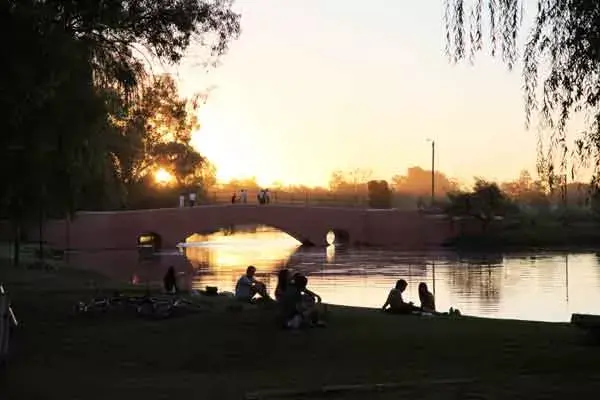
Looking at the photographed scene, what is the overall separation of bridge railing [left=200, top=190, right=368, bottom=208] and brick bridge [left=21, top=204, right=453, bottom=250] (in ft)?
5.56

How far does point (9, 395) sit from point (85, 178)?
9.87 m

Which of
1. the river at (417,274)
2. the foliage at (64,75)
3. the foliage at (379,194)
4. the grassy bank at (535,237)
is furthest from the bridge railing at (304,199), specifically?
the foliage at (64,75)

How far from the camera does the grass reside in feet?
25.8

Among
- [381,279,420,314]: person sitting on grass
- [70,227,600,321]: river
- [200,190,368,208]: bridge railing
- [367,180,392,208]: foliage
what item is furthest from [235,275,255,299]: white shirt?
[367,180,392,208]: foliage

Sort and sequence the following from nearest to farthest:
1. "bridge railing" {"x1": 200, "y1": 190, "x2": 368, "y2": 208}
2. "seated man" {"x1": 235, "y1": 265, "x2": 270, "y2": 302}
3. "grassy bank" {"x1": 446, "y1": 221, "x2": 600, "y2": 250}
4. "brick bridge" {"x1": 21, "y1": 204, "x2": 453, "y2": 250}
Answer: "seated man" {"x1": 235, "y1": 265, "x2": 270, "y2": 302} < "brick bridge" {"x1": 21, "y1": 204, "x2": 453, "y2": 250} < "grassy bank" {"x1": 446, "y1": 221, "x2": 600, "y2": 250} < "bridge railing" {"x1": 200, "y1": 190, "x2": 368, "y2": 208}

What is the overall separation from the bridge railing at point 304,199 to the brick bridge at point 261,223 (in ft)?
5.56

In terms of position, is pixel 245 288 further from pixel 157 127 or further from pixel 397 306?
pixel 157 127

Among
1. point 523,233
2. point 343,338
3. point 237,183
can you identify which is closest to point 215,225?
point 523,233

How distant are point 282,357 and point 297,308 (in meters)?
1.79

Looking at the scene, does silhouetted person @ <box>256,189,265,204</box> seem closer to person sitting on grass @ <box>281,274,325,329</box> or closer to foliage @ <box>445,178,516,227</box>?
foliage @ <box>445,178,516,227</box>

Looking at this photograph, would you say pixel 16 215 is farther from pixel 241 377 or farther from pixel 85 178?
pixel 241 377

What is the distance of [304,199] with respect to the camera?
62.9 m

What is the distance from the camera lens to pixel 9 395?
25.7 ft

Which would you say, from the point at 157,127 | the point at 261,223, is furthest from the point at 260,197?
the point at 157,127
